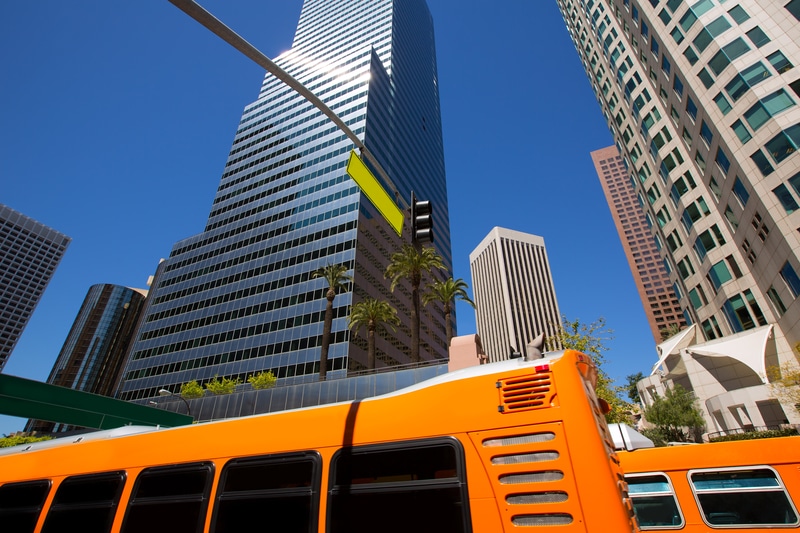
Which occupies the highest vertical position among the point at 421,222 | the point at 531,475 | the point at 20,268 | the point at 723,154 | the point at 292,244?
the point at 20,268

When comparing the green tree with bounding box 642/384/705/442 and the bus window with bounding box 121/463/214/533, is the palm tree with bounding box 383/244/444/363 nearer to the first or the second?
the green tree with bounding box 642/384/705/442

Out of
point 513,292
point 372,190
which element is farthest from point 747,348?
point 513,292

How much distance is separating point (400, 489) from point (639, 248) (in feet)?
630

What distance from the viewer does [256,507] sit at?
4293mm

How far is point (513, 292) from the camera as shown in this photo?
13638 centimetres

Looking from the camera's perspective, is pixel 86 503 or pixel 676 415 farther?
pixel 676 415

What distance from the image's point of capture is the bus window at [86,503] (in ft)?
16.8

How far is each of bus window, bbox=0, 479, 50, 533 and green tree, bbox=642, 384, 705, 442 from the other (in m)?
44.0

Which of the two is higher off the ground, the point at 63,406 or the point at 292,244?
the point at 292,244

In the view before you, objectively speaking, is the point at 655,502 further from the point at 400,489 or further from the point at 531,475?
the point at 400,489

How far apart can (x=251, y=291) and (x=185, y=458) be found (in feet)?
204

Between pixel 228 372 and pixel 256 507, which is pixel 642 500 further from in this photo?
pixel 228 372

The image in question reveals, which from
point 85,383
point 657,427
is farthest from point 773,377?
point 85,383

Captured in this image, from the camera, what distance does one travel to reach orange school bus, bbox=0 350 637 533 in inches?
127
